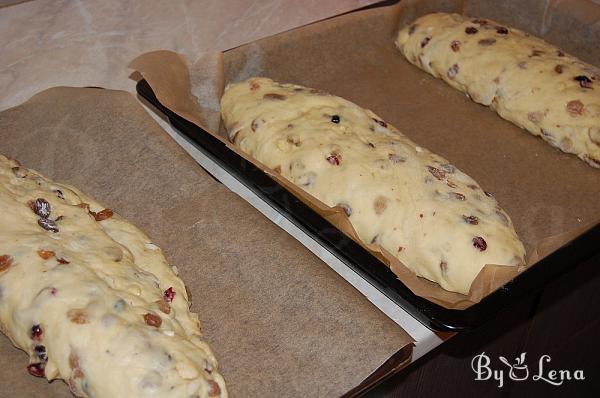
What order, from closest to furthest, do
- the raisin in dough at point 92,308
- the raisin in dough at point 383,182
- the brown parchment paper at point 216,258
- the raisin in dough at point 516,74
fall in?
the raisin in dough at point 92,308
the brown parchment paper at point 216,258
the raisin in dough at point 383,182
the raisin in dough at point 516,74

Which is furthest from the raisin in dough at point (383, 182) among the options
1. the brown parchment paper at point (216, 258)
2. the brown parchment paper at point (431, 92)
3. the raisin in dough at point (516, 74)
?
the raisin in dough at point (516, 74)

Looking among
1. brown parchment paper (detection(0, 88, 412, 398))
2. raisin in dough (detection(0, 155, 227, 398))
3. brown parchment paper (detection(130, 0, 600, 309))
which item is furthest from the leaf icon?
raisin in dough (detection(0, 155, 227, 398))

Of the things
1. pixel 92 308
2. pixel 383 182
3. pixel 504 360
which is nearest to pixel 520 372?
pixel 504 360

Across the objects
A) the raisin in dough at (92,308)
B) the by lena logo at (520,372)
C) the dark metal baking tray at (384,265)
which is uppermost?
the raisin in dough at (92,308)

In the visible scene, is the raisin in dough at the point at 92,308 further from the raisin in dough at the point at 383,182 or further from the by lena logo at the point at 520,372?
the by lena logo at the point at 520,372

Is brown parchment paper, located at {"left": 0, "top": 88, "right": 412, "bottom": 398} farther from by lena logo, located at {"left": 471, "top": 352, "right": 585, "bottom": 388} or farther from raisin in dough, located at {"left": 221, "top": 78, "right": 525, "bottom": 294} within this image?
by lena logo, located at {"left": 471, "top": 352, "right": 585, "bottom": 388}

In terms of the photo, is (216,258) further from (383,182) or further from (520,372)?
(520,372)
